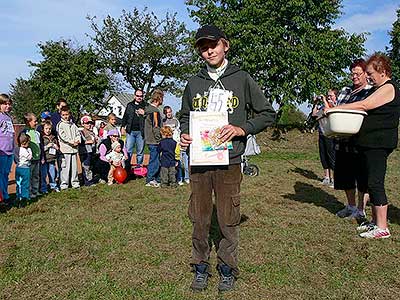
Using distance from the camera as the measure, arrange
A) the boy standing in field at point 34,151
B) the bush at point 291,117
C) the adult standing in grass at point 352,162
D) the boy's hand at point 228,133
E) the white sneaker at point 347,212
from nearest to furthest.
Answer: the boy's hand at point 228,133 → the adult standing in grass at point 352,162 → the white sneaker at point 347,212 → the boy standing in field at point 34,151 → the bush at point 291,117

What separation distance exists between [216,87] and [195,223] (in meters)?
1.17

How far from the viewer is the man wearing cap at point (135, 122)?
9.76 meters

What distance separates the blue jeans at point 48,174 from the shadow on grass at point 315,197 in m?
4.61

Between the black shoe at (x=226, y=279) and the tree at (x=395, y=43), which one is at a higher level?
the tree at (x=395, y=43)

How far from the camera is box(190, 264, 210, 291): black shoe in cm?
352

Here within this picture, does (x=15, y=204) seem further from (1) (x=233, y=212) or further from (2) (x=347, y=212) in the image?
(2) (x=347, y=212)

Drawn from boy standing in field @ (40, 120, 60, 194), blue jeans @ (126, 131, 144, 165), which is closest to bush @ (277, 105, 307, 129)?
blue jeans @ (126, 131, 144, 165)

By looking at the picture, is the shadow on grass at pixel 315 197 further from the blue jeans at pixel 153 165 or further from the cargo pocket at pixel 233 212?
the cargo pocket at pixel 233 212

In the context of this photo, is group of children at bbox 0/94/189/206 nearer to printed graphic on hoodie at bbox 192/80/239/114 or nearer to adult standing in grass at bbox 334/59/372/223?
adult standing in grass at bbox 334/59/372/223

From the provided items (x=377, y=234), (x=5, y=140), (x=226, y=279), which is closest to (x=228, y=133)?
(x=226, y=279)

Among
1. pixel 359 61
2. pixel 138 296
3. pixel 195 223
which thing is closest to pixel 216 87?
pixel 195 223

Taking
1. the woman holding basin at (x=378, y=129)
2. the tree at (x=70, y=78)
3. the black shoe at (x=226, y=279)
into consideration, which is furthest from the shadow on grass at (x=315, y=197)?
the tree at (x=70, y=78)

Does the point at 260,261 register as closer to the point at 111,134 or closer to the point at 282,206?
the point at 282,206

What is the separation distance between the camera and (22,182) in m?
7.58
